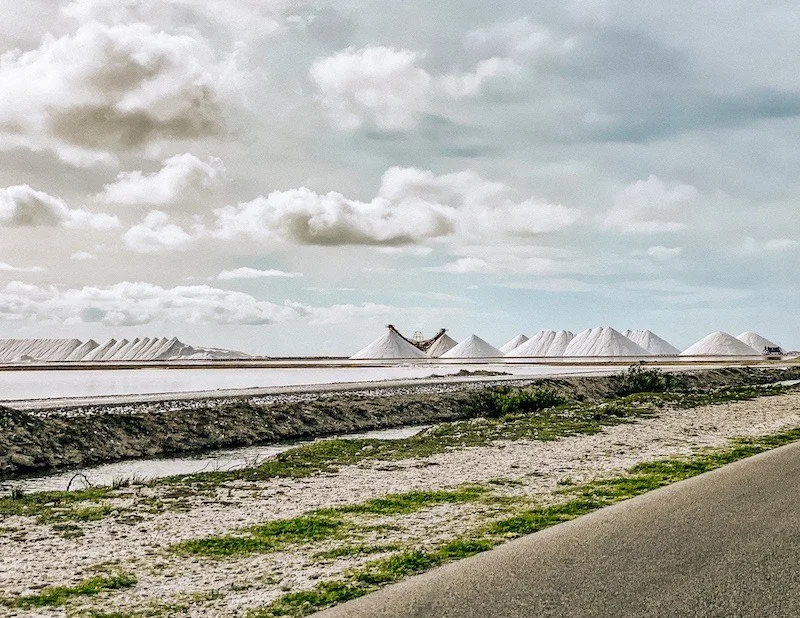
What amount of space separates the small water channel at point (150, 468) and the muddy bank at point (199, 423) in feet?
3.04

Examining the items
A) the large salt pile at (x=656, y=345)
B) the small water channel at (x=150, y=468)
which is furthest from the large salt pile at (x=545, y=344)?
the small water channel at (x=150, y=468)

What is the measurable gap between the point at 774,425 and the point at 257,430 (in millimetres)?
14083

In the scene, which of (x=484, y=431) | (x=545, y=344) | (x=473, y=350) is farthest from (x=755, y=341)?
(x=484, y=431)

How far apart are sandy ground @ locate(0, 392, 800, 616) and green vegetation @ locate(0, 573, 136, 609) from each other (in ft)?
0.46

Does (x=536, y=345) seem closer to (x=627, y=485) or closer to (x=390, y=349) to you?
(x=390, y=349)

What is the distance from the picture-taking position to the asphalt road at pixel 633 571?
556 centimetres

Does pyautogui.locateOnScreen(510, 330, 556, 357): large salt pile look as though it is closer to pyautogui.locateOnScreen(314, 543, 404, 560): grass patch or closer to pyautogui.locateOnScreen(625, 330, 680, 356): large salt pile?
pyautogui.locateOnScreen(625, 330, 680, 356): large salt pile

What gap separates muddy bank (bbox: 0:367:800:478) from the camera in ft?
56.5

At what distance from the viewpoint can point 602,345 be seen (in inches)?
4454

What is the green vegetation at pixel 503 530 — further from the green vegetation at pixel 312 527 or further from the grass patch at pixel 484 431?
the grass patch at pixel 484 431

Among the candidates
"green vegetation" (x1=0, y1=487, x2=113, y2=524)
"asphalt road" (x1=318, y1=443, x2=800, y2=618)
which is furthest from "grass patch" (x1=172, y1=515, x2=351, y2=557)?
"green vegetation" (x1=0, y1=487, x2=113, y2=524)

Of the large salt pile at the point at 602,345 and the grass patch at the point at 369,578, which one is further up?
the large salt pile at the point at 602,345

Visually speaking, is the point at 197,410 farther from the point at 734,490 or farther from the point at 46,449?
the point at 734,490

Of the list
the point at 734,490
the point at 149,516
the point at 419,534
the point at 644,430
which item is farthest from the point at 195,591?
the point at 644,430
